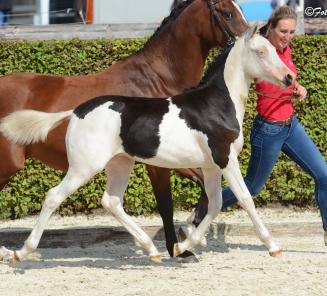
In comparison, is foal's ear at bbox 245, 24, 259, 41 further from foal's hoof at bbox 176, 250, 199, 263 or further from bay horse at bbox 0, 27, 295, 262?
foal's hoof at bbox 176, 250, 199, 263

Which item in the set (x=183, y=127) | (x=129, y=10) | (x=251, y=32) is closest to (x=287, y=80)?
(x=251, y=32)

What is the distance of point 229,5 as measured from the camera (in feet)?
22.5

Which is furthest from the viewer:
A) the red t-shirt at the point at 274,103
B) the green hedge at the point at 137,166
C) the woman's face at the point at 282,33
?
the green hedge at the point at 137,166

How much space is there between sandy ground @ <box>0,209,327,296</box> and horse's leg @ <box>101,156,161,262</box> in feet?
0.59

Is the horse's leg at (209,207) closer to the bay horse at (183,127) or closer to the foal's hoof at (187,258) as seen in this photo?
the bay horse at (183,127)

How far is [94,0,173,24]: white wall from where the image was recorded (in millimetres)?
11205

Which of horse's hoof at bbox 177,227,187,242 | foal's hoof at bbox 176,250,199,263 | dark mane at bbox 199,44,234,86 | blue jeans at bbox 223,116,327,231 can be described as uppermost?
dark mane at bbox 199,44,234,86

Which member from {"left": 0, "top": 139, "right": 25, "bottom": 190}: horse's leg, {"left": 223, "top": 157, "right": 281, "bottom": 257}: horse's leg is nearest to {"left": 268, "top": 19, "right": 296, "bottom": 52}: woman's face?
{"left": 223, "top": 157, "right": 281, "bottom": 257}: horse's leg

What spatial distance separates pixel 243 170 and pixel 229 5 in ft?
7.55

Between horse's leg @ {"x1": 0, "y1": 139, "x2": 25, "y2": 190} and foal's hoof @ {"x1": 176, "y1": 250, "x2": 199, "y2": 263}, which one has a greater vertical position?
horse's leg @ {"x1": 0, "y1": 139, "x2": 25, "y2": 190}

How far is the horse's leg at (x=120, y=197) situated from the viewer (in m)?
6.48

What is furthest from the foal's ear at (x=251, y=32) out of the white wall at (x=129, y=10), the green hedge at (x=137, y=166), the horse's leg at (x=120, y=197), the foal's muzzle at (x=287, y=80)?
the white wall at (x=129, y=10)

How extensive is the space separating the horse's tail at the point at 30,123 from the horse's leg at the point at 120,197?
49 centimetres

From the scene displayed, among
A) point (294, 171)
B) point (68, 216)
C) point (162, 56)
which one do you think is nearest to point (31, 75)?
point (162, 56)
